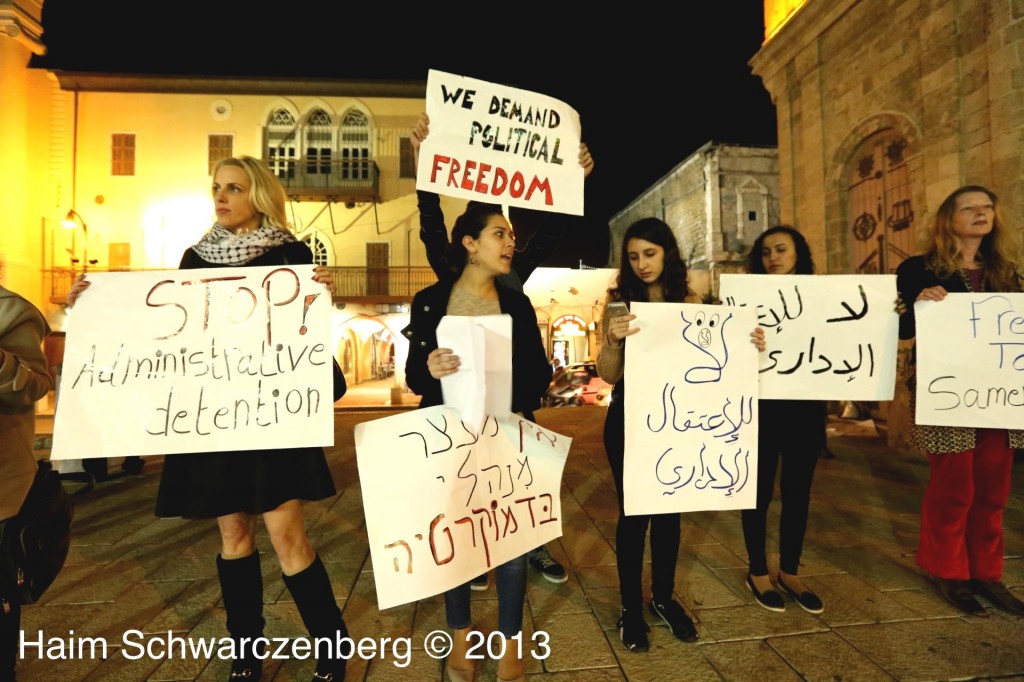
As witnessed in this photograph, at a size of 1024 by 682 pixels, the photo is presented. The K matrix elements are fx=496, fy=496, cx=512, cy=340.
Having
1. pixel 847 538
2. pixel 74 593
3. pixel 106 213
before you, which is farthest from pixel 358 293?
pixel 847 538

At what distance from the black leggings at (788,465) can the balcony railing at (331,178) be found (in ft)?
56.0

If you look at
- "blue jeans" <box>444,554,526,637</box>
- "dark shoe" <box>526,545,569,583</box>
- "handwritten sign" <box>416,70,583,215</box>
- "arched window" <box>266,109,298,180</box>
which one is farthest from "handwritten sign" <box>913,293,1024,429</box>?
"arched window" <box>266,109,298,180</box>

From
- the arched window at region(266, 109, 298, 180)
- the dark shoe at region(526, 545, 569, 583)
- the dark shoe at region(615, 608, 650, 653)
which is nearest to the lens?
the dark shoe at region(615, 608, 650, 653)

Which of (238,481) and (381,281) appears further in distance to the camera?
(381,281)

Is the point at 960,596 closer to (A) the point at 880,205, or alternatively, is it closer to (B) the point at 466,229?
(B) the point at 466,229

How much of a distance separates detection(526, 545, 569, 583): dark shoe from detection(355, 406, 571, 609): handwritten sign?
3.55 ft

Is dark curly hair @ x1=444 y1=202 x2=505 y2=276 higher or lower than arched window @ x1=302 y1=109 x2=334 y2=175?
lower

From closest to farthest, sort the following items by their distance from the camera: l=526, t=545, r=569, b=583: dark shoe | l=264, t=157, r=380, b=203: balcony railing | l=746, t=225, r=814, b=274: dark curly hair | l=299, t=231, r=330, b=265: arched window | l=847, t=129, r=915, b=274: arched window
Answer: l=746, t=225, r=814, b=274: dark curly hair → l=526, t=545, r=569, b=583: dark shoe → l=847, t=129, r=915, b=274: arched window → l=264, t=157, r=380, b=203: balcony railing → l=299, t=231, r=330, b=265: arched window

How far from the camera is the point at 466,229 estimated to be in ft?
7.37

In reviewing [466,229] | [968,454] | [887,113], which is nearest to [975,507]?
[968,454]

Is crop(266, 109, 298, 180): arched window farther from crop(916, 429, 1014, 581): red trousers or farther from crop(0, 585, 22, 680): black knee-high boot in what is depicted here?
crop(916, 429, 1014, 581): red trousers

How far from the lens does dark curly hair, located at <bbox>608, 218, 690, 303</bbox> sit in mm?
2434

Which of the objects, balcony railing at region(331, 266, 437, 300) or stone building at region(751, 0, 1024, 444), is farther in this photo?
balcony railing at region(331, 266, 437, 300)

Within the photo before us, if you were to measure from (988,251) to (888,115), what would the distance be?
22.9ft
